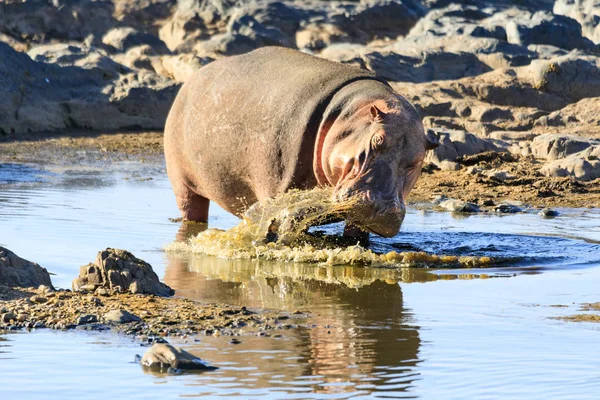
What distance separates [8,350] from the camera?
5641 millimetres

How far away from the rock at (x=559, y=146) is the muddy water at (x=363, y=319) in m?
3.58

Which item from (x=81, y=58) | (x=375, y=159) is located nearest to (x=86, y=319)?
(x=375, y=159)

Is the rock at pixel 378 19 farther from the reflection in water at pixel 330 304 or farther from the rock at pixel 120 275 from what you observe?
the rock at pixel 120 275

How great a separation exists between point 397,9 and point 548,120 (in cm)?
673

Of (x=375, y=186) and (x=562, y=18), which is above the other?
(x=562, y=18)

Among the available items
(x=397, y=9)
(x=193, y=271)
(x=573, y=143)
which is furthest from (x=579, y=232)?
(x=397, y=9)

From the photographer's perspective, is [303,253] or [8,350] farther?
[303,253]

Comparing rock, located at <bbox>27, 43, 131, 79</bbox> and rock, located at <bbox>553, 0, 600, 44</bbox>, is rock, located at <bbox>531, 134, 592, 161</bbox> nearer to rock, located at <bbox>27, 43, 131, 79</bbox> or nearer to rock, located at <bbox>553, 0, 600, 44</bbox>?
rock, located at <bbox>27, 43, 131, 79</bbox>

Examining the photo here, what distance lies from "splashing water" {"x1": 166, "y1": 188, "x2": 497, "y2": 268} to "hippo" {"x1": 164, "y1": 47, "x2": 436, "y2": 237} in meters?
0.20

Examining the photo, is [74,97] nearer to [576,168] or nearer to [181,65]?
[181,65]

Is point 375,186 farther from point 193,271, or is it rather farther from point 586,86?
point 586,86

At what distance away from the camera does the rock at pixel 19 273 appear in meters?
7.09

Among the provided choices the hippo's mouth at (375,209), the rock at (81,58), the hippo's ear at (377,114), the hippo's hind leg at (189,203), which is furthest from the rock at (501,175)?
the rock at (81,58)

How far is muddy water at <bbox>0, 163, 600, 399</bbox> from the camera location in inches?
202
